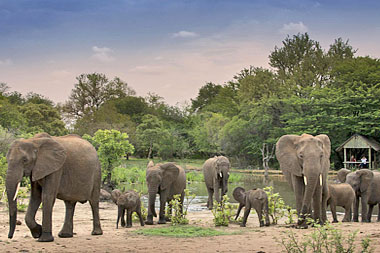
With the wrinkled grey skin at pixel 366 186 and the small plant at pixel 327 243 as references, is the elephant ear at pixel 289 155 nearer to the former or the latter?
the wrinkled grey skin at pixel 366 186

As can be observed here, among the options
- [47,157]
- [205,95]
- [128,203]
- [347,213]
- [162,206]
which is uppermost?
[205,95]

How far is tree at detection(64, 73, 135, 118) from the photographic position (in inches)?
3081

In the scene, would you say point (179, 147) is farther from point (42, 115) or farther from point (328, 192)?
point (328, 192)

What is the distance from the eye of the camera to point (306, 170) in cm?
1184

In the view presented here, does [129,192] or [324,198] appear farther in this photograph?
[324,198]

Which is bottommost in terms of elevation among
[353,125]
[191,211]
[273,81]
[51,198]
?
[191,211]

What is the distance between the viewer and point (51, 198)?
948cm

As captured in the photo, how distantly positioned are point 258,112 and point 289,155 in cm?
3553

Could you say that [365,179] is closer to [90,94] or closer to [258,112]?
[258,112]

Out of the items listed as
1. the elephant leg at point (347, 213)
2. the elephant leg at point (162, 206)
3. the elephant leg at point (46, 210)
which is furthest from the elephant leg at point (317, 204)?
the elephant leg at point (46, 210)

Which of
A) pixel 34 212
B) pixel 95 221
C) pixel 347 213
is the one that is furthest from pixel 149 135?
pixel 34 212

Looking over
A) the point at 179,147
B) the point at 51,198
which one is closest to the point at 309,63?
the point at 179,147

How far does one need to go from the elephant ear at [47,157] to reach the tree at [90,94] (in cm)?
6815

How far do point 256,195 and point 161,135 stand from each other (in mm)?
43063
